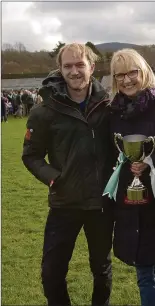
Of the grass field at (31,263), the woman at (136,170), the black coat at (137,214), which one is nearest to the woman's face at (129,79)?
the woman at (136,170)

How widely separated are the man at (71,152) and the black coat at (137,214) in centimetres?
14

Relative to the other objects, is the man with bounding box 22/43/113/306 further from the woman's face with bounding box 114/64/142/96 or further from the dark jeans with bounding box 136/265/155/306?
the dark jeans with bounding box 136/265/155/306

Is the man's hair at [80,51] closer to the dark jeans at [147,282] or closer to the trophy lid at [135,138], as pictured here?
the trophy lid at [135,138]

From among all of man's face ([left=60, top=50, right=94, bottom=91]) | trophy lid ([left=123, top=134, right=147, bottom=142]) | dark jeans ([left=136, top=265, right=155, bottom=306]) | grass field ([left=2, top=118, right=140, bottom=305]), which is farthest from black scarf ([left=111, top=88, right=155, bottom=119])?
grass field ([left=2, top=118, right=140, bottom=305])

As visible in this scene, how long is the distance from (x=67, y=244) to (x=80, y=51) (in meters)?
1.21

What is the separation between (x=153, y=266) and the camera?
2.90 metres

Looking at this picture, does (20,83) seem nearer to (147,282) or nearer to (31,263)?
(31,263)

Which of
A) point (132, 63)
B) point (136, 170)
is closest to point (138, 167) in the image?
point (136, 170)

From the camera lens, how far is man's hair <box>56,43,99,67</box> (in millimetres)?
2945

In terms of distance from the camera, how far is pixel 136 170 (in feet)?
9.26

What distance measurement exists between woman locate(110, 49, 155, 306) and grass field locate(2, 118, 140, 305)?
3.04 ft

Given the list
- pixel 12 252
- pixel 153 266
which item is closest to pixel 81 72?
pixel 153 266

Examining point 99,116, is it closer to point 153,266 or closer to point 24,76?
point 153,266

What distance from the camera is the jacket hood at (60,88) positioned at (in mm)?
2967
